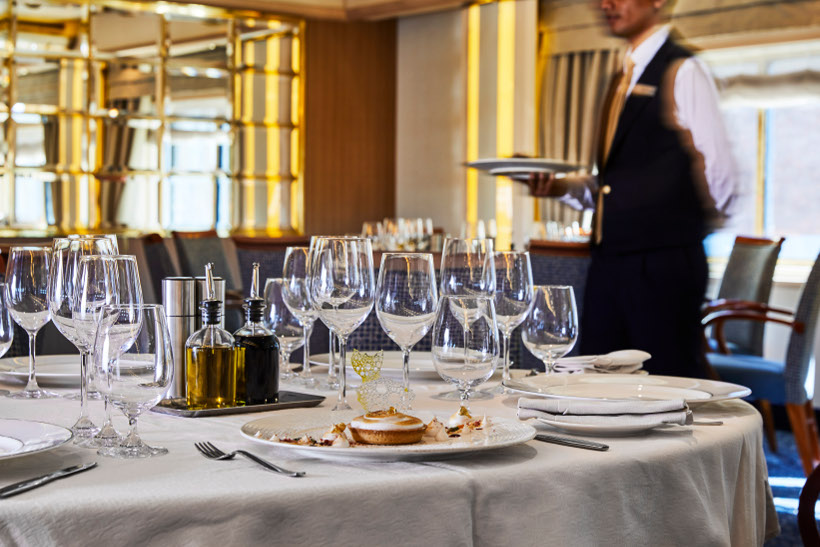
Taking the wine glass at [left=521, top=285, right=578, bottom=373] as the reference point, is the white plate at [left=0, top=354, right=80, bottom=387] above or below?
below

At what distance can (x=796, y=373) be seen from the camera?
3.64m

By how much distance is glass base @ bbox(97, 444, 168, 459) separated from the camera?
1.05 metres

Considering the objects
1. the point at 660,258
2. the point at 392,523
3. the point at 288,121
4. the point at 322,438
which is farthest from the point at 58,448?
the point at 288,121

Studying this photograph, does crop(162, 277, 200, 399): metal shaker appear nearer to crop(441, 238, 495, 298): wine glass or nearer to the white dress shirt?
crop(441, 238, 495, 298): wine glass

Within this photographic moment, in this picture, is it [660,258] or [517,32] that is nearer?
[660,258]

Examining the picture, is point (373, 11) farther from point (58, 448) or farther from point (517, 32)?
point (58, 448)

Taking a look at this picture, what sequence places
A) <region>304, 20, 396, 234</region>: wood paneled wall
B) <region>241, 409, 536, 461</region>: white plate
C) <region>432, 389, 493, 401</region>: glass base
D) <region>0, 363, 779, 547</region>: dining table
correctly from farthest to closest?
<region>304, 20, 396, 234</region>: wood paneled wall, <region>432, 389, 493, 401</region>: glass base, <region>241, 409, 536, 461</region>: white plate, <region>0, 363, 779, 547</region>: dining table

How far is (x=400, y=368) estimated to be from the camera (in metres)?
1.75

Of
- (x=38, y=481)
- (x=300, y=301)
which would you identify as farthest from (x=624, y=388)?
(x=38, y=481)

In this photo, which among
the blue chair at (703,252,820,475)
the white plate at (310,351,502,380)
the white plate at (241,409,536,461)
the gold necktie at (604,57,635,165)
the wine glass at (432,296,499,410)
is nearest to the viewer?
the white plate at (241,409,536,461)

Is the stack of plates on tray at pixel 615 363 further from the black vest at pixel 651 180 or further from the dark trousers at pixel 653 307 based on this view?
the black vest at pixel 651 180

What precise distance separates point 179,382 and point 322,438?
1.23 feet

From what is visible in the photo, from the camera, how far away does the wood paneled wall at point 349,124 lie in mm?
7871

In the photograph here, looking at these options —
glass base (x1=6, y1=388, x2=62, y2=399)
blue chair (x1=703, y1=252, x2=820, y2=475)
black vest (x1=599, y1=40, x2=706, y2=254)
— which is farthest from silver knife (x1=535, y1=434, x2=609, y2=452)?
blue chair (x1=703, y1=252, x2=820, y2=475)
